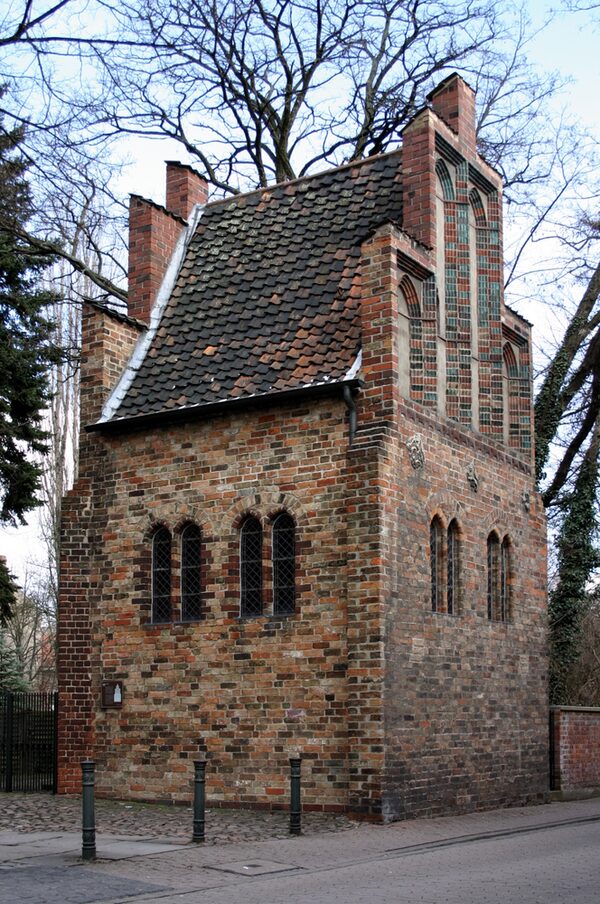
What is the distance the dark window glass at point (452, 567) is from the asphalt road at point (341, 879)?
5.01 m

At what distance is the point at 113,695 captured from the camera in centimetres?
1739

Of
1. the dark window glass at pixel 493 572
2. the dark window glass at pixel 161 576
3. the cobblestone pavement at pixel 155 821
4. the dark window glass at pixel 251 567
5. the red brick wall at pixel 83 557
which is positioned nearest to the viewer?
the cobblestone pavement at pixel 155 821

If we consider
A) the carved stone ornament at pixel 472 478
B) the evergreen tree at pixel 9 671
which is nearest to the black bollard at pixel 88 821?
the carved stone ornament at pixel 472 478

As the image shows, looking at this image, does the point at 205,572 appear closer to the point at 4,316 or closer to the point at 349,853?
the point at 349,853

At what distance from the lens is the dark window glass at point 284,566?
53.4 feet

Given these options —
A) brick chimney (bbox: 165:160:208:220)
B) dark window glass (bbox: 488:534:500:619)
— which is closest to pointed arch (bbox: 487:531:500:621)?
dark window glass (bbox: 488:534:500:619)

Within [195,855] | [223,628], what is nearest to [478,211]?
[223,628]

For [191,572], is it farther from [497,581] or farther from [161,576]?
[497,581]

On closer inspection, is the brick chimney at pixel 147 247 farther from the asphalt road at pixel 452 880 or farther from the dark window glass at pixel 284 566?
the asphalt road at pixel 452 880

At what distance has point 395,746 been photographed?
15172mm

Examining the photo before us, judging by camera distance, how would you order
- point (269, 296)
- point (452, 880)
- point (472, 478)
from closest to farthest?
point (452, 880), point (472, 478), point (269, 296)

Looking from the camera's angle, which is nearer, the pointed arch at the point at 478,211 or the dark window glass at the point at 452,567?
the dark window glass at the point at 452,567

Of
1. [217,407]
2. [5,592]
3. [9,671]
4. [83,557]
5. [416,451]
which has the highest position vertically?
[217,407]

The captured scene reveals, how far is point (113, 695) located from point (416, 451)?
5.80 meters
